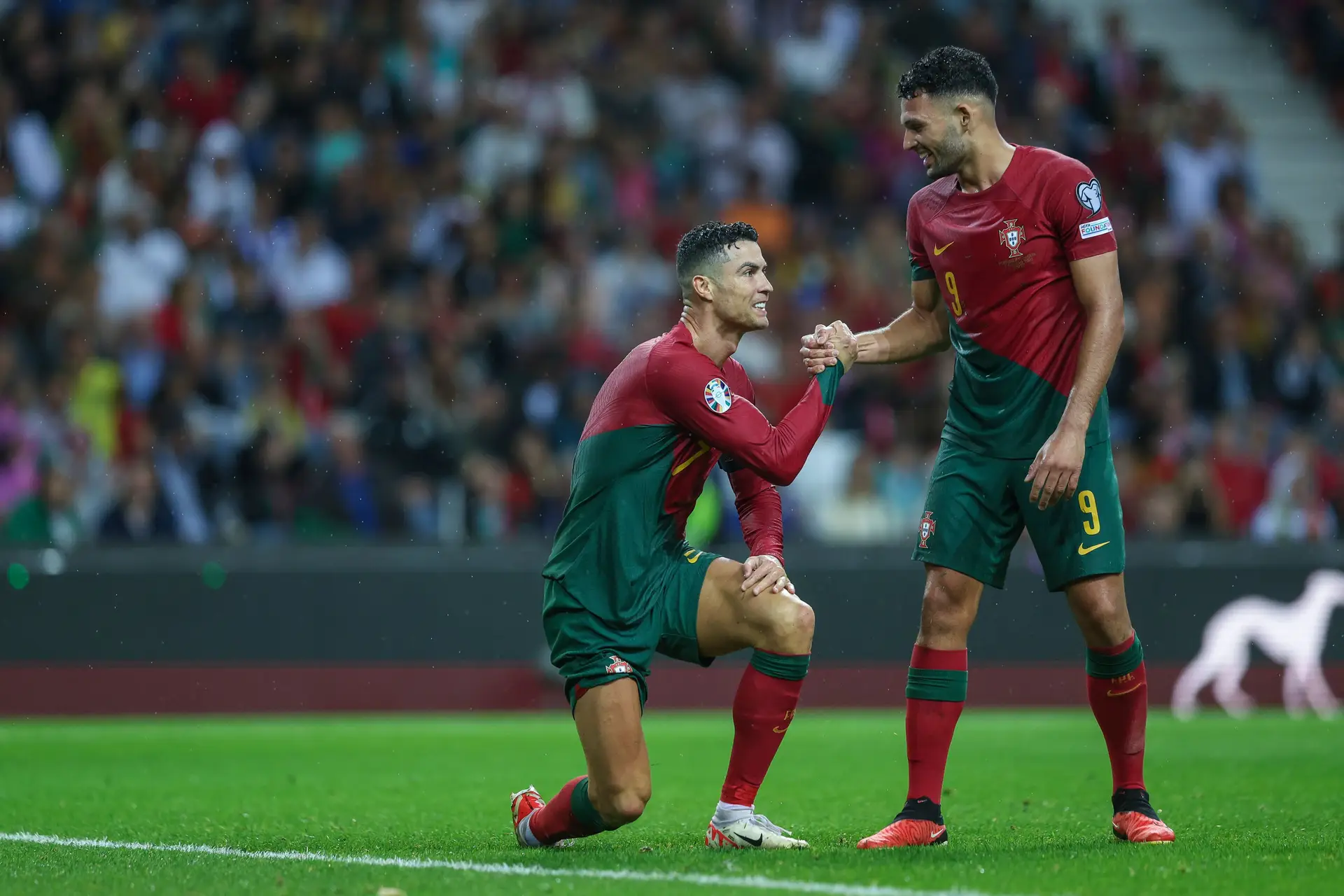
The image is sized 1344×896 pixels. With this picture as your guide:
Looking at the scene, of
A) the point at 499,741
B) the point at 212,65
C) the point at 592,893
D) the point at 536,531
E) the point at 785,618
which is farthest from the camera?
the point at 212,65

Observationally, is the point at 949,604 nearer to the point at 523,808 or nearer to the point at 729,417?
the point at 729,417

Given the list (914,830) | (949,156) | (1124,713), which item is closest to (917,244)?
(949,156)

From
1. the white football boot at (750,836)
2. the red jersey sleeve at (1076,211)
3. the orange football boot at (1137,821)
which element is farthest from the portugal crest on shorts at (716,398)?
the orange football boot at (1137,821)

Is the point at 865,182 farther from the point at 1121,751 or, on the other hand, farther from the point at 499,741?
the point at 1121,751

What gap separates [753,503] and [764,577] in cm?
49

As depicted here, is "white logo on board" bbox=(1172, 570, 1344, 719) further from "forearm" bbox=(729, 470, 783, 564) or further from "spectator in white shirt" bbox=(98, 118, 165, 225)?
"spectator in white shirt" bbox=(98, 118, 165, 225)

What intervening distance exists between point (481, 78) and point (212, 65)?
2362 millimetres

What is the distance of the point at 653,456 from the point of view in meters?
6.00

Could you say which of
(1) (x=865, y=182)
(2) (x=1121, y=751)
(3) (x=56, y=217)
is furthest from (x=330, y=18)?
Answer: (2) (x=1121, y=751)

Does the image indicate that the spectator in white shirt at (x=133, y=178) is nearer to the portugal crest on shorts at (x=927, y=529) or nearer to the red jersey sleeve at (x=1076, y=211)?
the portugal crest on shorts at (x=927, y=529)

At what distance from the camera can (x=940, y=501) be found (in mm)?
6066

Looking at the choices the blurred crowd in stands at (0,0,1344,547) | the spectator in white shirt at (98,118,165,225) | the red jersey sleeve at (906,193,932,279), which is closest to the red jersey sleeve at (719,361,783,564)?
the red jersey sleeve at (906,193,932,279)

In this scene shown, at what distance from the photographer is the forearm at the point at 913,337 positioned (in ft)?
21.1

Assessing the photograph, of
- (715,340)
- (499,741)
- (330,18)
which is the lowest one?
(499,741)
